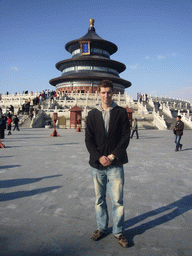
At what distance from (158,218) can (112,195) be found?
35.6 inches

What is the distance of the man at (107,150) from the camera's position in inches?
98.2

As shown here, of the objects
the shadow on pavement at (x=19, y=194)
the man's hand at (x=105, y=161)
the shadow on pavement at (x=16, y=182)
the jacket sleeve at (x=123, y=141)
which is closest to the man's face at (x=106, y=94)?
the jacket sleeve at (x=123, y=141)

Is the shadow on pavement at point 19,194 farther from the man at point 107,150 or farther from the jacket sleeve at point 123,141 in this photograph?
the jacket sleeve at point 123,141

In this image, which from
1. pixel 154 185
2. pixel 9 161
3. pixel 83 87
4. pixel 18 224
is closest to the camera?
pixel 18 224

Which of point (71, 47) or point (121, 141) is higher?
point (71, 47)

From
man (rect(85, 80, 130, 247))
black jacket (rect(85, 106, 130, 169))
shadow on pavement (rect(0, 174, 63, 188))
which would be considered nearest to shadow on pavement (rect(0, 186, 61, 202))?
shadow on pavement (rect(0, 174, 63, 188))

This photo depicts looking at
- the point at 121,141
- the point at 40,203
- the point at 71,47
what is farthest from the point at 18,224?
the point at 71,47

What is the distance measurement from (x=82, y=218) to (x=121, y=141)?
127 centimetres

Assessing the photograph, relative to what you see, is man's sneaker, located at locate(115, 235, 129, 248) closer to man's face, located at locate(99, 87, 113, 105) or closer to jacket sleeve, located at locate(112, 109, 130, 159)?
jacket sleeve, located at locate(112, 109, 130, 159)

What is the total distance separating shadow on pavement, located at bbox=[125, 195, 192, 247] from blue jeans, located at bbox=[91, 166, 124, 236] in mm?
229

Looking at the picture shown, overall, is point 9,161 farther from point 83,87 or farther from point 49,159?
point 83,87

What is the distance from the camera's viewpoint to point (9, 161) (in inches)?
255

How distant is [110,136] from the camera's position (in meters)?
2.55

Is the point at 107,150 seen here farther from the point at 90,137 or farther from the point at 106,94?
the point at 106,94
